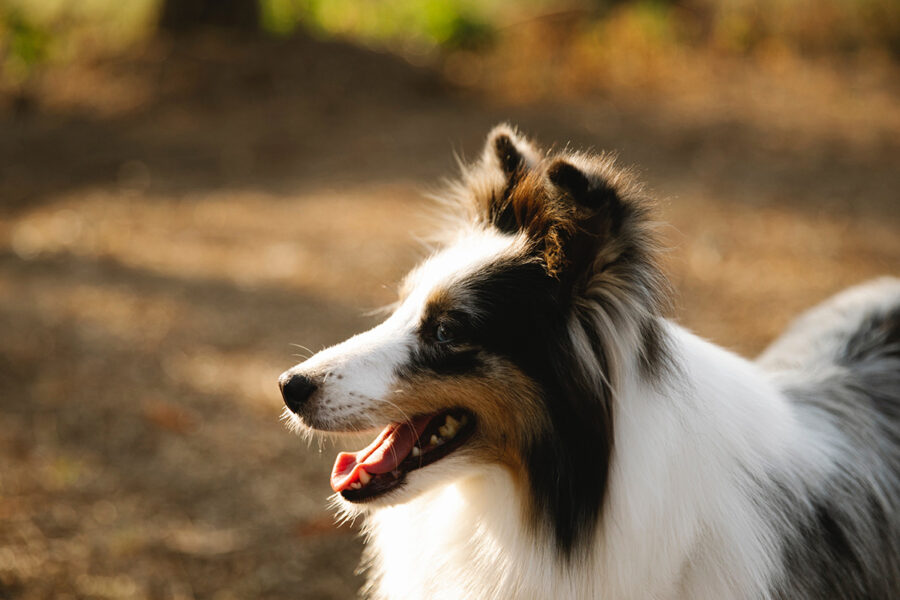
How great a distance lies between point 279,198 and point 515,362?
6.41 m

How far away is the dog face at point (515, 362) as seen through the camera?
2.15 metres

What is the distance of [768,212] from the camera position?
723 cm

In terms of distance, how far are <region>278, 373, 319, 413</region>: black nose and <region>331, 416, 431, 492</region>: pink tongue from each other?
0.83ft

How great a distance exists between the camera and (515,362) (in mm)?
2270

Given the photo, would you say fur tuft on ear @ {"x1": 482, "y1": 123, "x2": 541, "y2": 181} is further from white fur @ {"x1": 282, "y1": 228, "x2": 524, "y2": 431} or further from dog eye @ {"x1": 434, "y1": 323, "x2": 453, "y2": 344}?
dog eye @ {"x1": 434, "y1": 323, "x2": 453, "y2": 344}

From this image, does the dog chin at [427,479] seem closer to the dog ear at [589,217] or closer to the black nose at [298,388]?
the black nose at [298,388]

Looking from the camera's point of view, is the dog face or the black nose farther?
the black nose

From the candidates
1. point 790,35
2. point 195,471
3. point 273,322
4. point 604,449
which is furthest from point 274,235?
point 790,35

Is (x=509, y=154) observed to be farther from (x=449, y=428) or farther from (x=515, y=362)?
(x=449, y=428)

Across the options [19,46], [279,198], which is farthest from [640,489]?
[279,198]

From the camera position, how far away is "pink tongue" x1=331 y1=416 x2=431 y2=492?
2402mm

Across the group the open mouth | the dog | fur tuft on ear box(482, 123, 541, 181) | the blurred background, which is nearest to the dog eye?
the dog

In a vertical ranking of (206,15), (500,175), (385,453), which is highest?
(500,175)

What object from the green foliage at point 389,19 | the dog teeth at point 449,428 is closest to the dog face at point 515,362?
the dog teeth at point 449,428
